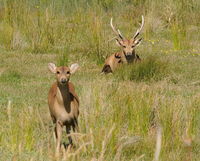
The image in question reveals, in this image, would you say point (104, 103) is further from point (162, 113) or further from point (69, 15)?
point (69, 15)

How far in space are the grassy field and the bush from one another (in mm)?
19

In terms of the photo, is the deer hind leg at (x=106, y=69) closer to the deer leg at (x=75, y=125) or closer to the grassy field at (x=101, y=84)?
the grassy field at (x=101, y=84)

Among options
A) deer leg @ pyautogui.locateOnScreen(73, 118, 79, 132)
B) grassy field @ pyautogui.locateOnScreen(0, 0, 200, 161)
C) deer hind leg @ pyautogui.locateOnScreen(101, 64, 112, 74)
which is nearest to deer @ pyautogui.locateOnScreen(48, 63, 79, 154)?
deer leg @ pyautogui.locateOnScreen(73, 118, 79, 132)

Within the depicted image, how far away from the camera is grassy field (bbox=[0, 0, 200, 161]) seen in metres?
5.87

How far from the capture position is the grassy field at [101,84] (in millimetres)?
5875

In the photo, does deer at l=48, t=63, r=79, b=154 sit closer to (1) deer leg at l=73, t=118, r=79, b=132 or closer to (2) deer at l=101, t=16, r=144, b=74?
(1) deer leg at l=73, t=118, r=79, b=132

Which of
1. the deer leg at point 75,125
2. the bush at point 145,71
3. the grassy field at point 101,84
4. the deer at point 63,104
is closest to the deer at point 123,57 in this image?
the grassy field at point 101,84

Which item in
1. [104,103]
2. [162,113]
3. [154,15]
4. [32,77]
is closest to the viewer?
[162,113]

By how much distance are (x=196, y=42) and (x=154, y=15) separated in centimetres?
276

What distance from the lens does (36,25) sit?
48.2ft

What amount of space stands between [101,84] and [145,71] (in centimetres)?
374

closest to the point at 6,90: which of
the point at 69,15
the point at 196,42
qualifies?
the point at 69,15

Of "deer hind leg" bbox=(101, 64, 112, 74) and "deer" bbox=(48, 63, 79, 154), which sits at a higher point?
"deer" bbox=(48, 63, 79, 154)

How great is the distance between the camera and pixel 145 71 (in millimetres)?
11273
